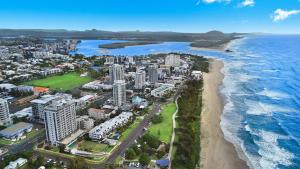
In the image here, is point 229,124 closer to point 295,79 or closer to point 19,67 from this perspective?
point 295,79

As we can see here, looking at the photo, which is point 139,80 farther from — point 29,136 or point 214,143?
point 214,143

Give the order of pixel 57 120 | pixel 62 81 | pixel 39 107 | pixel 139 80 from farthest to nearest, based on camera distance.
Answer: pixel 62 81
pixel 139 80
pixel 39 107
pixel 57 120

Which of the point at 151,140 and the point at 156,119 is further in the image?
the point at 156,119

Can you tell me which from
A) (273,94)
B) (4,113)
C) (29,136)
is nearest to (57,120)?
(29,136)

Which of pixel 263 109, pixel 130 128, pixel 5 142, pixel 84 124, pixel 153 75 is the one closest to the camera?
pixel 5 142

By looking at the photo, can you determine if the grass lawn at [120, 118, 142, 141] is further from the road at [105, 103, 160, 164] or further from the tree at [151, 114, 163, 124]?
the tree at [151, 114, 163, 124]

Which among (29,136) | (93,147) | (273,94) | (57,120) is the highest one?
(57,120)

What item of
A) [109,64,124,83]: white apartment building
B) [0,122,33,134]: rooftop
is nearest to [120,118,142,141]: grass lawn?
[0,122,33,134]: rooftop

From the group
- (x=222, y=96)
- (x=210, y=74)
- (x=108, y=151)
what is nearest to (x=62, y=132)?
(x=108, y=151)
